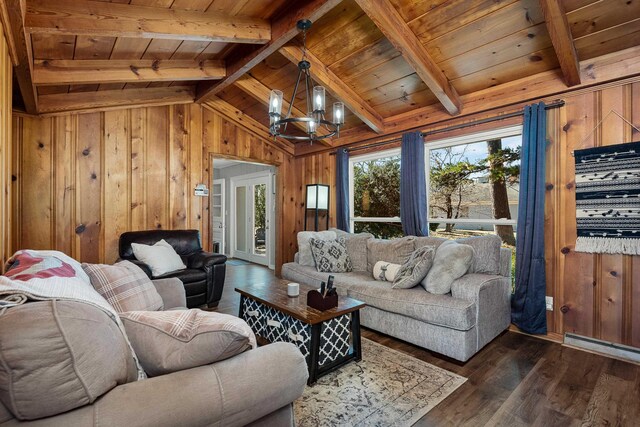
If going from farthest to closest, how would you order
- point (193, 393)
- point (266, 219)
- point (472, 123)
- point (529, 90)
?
point (266, 219)
point (472, 123)
point (529, 90)
point (193, 393)

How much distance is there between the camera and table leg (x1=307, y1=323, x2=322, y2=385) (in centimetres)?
212

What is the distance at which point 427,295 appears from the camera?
8.66ft

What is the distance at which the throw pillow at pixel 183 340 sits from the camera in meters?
0.96

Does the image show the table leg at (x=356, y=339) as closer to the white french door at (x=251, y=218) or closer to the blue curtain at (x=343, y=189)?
the blue curtain at (x=343, y=189)

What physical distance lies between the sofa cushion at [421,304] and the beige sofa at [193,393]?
168 centimetres

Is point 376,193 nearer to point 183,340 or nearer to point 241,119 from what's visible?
point 241,119

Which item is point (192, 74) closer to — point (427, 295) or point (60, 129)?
point (60, 129)

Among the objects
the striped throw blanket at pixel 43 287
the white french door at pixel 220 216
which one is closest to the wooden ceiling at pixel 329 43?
the striped throw blanket at pixel 43 287

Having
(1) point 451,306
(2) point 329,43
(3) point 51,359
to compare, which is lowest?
(1) point 451,306

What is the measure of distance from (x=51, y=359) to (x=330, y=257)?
3.12 meters

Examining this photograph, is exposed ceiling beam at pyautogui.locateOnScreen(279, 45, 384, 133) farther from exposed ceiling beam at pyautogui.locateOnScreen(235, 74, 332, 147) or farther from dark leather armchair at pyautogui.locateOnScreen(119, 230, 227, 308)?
dark leather armchair at pyautogui.locateOnScreen(119, 230, 227, 308)

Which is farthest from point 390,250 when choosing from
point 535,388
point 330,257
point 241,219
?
point 241,219

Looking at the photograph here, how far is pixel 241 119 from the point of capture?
16.3 feet

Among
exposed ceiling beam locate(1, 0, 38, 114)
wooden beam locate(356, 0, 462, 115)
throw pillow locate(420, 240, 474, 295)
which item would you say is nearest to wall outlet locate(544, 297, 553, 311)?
throw pillow locate(420, 240, 474, 295)
